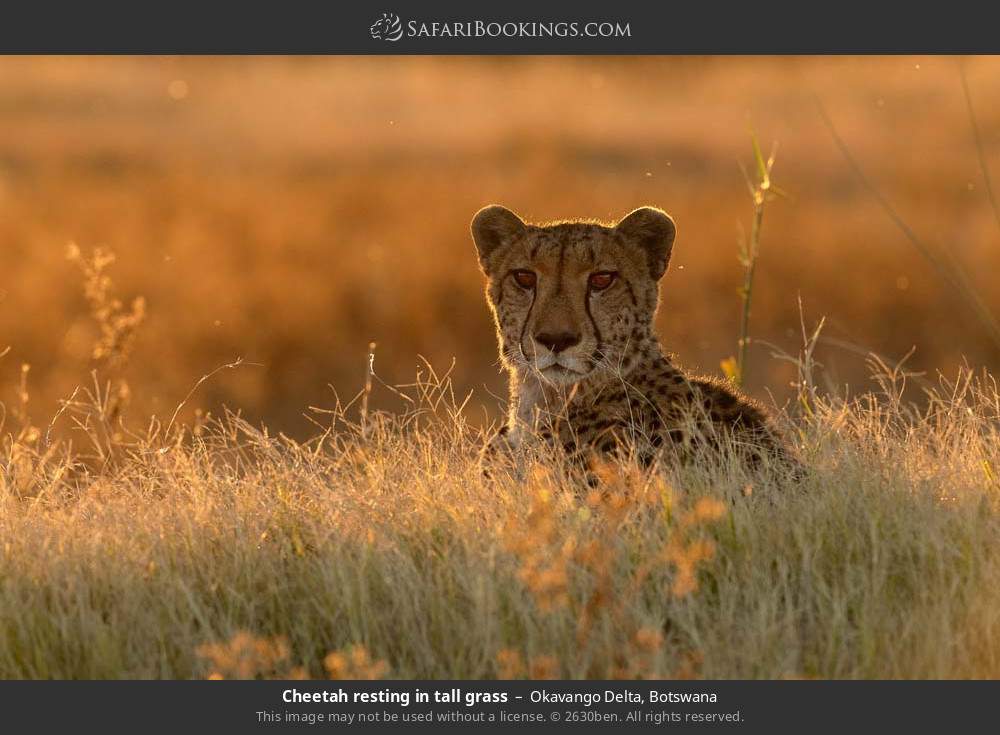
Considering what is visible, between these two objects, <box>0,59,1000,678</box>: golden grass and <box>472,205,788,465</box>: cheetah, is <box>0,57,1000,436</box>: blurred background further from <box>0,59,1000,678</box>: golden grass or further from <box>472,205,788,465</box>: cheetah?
<box>472,205,788,465</box>: cheetah

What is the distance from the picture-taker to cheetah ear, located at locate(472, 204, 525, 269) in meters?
5.28

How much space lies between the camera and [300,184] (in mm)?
19109

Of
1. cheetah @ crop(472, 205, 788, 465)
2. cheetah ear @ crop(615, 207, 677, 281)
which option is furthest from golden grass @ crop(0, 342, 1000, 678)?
cheetah ear @ crop(615, 207, 677, 281)

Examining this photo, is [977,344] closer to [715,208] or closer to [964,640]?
[715,208]

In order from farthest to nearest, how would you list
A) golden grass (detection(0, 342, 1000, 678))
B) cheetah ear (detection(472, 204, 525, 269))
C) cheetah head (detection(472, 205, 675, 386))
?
1. cheetah ear (detection(472, 204, 525, 269))
2. cheetah head (detection(472, 205, 675, 386))
3. golden grass (detection(0, 342, 1000, 678))

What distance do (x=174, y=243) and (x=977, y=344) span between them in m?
8.62

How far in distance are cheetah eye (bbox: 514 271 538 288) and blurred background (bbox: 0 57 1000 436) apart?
703 mm

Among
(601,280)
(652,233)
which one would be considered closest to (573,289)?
(601,280)

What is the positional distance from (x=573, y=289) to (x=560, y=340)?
0.22 m

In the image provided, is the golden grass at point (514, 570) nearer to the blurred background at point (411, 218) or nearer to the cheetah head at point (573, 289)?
the cheetah head at point (573, 289)

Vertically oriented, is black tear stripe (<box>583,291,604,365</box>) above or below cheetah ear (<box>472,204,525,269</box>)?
below

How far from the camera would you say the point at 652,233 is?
5215 mm

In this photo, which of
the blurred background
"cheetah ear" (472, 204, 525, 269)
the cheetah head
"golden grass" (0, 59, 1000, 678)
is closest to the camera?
"golden grass" (0, 59, 1000, 678)

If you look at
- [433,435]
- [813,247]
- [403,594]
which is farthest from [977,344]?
[403,594]
